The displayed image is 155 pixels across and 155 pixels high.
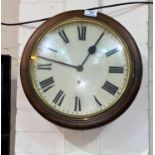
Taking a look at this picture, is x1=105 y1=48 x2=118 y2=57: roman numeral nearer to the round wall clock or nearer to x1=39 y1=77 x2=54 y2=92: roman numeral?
the round wall clock

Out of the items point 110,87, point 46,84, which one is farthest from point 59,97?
point 110,87

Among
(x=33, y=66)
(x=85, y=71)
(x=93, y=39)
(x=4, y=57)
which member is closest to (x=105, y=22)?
(x=93, y=39)

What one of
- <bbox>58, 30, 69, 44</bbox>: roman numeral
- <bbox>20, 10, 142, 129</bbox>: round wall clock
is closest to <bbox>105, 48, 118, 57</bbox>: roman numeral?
<bbox>20, 10, 142, 129</bbox>: round wall clock

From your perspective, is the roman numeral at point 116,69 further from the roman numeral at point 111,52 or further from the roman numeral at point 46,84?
the roman numeral at point 46,84

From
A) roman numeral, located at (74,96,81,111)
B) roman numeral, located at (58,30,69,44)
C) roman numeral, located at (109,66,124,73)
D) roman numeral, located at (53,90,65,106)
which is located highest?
roman numeral, located at (58,30,69,44)

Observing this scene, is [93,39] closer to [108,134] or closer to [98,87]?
[98,87]

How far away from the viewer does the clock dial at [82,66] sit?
1.22 metres

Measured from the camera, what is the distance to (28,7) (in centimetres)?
149

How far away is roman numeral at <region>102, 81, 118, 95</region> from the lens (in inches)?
48.1

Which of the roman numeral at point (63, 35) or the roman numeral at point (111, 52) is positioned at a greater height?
the roman numeral at point (63, 35)

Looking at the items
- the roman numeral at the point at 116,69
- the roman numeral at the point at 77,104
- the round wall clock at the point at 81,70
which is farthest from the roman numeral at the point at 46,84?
the roman numeral at the point at 116,69

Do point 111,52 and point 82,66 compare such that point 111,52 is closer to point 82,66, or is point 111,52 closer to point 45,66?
point 82,66

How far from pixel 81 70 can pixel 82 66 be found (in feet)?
0.05

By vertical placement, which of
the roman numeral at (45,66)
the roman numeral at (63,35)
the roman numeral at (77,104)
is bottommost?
the roman numeral at (77,104)
